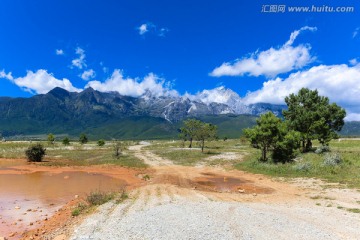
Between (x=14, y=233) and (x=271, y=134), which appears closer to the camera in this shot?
(x=14, y=233)

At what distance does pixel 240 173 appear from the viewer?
148 feet

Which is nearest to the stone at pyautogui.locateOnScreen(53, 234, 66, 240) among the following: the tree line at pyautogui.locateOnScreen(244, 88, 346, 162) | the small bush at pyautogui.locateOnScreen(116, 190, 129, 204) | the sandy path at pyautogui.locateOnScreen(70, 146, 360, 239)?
the sandy path at pyautogui.locateOnScreen(70, 146, 360, 239)

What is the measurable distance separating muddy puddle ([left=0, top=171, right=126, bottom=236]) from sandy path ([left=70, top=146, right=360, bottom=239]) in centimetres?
453

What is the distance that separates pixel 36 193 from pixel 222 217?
1955cm

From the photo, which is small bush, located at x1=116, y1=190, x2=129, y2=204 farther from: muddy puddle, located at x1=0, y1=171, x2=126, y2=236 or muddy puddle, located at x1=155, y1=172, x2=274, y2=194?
muddy puddle, located at x1=155, y1=172, x2=274, y2=194

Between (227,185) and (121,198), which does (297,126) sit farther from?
(121,198)

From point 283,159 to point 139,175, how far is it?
2407 cm

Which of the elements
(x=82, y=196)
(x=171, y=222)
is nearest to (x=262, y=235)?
(x=171, y=222)

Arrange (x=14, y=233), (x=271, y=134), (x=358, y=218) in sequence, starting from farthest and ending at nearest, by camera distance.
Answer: (x=271, y=134) < (x=358, y=218) < (x=14, y=233)

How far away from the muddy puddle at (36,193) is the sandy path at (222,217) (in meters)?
4.53

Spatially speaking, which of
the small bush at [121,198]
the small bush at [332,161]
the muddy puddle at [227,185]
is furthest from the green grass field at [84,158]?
the small bush at [332,161]

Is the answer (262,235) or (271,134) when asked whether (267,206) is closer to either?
(262,235)

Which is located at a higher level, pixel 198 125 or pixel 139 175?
pixel 198 125

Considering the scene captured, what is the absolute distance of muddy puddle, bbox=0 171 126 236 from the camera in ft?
66.3
